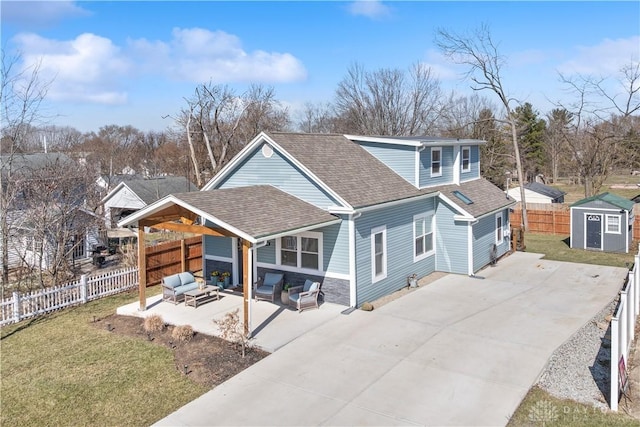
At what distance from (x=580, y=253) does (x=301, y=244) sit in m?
14.7

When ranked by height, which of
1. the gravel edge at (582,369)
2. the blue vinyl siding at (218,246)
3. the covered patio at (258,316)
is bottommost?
the gravel edge at (582,369)

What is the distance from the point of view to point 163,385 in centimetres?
909

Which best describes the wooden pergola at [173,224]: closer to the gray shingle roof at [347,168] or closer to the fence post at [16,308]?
the fence post at [16,308]

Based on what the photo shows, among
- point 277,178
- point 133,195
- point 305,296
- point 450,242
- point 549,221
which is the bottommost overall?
point 305,296

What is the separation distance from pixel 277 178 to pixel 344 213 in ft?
9.96

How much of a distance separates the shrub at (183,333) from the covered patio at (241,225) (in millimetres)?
479

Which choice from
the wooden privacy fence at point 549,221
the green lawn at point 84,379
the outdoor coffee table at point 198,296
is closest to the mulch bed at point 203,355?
the green lawn at point 84,379

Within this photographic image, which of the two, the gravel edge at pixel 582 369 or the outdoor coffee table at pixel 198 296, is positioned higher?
the outdoor coffee table at pixel 198 296

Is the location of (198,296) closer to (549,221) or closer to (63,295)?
(63,295)

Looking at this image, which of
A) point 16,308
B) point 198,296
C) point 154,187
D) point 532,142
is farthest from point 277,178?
point 532,142

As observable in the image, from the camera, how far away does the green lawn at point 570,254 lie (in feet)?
65.8

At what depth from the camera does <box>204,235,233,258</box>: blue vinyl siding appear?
634 inches

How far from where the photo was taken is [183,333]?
37.2 feet

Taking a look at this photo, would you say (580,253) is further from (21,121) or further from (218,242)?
(21,121)
